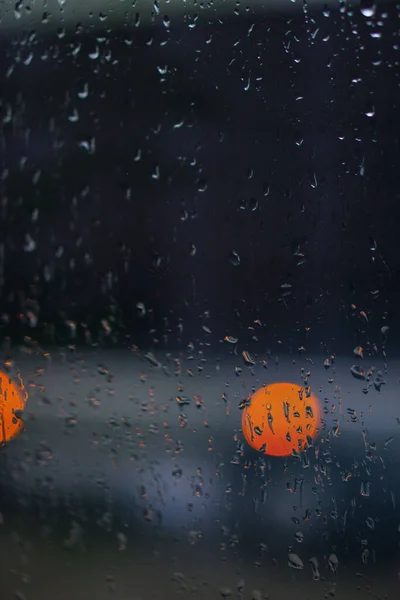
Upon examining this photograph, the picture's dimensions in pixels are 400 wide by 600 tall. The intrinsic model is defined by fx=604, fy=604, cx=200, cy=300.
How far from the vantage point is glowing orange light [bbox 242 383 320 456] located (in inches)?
48.4

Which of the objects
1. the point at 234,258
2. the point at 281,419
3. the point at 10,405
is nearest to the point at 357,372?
the point at 281,419

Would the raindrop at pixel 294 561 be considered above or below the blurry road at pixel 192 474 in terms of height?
below

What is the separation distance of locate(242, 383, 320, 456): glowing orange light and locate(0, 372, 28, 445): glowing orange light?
46 centimetres

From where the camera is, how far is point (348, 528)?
1.18 meters

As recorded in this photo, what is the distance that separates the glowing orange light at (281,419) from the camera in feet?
4.04

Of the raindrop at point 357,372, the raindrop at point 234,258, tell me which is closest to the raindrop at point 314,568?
the raindrop at point 357,372

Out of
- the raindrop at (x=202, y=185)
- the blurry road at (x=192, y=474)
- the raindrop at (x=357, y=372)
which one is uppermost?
the raindrop at (x=202, y=185)

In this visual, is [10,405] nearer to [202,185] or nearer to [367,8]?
[202,185]

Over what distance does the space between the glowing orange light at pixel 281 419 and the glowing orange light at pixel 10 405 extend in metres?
0.46

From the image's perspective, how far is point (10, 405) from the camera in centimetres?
126

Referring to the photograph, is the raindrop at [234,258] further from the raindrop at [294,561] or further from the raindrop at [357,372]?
the raindrop at [294,561]

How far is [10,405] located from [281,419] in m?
0.57

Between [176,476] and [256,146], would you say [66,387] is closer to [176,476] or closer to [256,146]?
[176,476]

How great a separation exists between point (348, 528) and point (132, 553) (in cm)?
43
